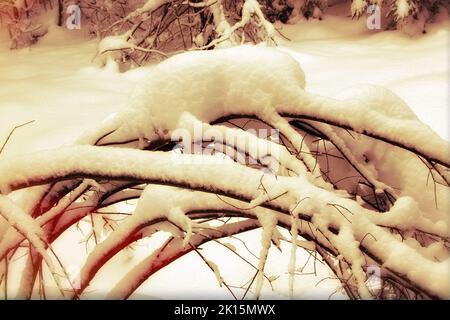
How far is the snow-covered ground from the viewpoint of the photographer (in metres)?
5.30

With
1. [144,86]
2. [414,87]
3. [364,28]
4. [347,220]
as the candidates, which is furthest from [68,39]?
[347,220]

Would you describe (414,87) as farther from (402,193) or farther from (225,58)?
(225,58)

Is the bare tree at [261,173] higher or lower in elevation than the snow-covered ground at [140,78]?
higher

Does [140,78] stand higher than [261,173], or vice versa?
[261,173]

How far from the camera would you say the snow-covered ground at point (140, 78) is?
530 cm

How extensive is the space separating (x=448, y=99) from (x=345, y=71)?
1968mm

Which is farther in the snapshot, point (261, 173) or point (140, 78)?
point (140, 78)

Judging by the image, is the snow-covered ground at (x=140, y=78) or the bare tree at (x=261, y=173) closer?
the bare tree at (x=261, y=173)

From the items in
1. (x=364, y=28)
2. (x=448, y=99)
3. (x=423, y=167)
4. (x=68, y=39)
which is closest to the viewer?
(x=423, y=167)

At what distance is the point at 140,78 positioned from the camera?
6957 mm

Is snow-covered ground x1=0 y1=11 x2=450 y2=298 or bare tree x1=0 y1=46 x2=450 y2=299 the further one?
snow-covered ground x1=0 y1=11 x2=450 y2=298

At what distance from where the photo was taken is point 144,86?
241 centimetres

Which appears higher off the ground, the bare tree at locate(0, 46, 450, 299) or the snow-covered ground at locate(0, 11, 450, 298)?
the bare tree at locate(0, 46, 450, 299)
